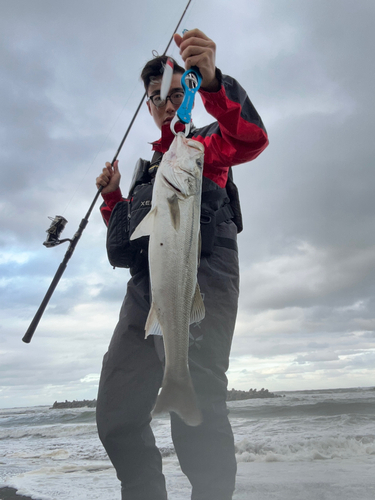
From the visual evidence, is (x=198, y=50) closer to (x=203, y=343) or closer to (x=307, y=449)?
(x=203, y=343)

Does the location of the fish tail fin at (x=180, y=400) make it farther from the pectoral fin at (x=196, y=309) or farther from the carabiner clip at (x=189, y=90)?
the carabiner clip at (x=189, y=90)

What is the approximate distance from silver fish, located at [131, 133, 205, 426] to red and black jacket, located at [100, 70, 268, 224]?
0.68m

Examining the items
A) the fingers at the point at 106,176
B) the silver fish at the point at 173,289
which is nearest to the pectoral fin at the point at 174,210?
the silver fish at the point at 173,289

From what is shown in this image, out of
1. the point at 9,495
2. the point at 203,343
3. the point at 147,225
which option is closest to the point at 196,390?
the point at 203,343

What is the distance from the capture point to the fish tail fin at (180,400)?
65.4 inches

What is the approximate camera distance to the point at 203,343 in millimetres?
2180

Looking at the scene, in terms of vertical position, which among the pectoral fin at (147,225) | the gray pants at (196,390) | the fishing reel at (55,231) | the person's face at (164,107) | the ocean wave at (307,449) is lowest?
the ocean wave at (307,449)

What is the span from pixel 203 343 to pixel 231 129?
134 centimetres

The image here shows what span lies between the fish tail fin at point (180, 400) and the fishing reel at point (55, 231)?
7.22ft

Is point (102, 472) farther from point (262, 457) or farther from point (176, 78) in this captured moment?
point (176, 78)

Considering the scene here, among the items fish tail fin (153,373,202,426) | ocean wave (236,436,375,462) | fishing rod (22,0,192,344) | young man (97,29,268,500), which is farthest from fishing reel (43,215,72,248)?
ocean wave (236,436,375,462)

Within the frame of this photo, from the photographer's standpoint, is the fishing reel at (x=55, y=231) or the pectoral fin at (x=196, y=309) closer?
the pectoral fin at (x=196, y=309)

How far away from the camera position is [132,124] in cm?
427

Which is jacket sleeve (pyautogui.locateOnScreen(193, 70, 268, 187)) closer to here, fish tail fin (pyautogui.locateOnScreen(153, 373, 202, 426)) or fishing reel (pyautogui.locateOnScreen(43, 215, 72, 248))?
fish tail fin (pyautogui.locateOnScreen(153, 373, 202, 426))
